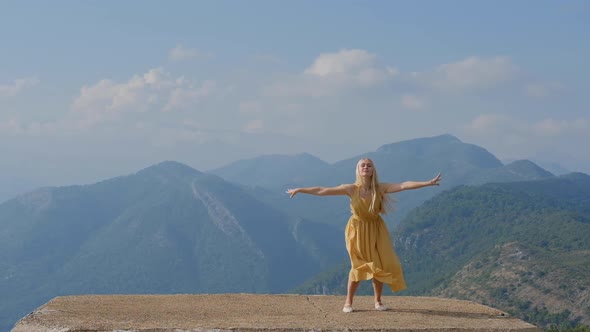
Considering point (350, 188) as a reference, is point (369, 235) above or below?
below

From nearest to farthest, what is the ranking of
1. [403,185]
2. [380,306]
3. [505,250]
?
[403,185] → [380,306] → [505,250]

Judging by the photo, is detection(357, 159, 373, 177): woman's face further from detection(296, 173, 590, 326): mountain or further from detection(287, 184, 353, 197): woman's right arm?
detection(296, 173, 590, 326): mountain

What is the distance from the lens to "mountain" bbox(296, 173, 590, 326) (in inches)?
2562

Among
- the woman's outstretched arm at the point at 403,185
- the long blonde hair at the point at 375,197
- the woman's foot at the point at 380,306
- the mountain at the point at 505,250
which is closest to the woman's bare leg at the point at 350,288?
the woman's foot at the point at 380,306

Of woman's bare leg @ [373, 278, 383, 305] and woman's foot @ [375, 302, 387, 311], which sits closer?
woman's bare leg @ [373, 278, 383, 305]

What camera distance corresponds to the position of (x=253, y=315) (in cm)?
1094

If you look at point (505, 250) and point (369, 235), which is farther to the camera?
point (505, 250)

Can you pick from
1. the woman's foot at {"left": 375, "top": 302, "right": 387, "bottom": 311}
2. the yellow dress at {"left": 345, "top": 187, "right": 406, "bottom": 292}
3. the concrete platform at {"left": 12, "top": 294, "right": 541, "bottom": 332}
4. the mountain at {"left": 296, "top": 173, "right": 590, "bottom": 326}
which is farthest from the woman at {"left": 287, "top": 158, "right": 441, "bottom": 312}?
the mountain at {"left": 296, "top": 173, "right": 590, "bottom": 326}

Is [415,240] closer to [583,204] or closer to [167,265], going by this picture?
[583,204]

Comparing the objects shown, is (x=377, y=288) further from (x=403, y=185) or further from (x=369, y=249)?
(x=403, y=185)

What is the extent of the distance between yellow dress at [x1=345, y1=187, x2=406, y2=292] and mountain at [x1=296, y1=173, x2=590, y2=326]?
5229cm

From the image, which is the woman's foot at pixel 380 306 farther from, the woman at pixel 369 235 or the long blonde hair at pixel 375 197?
the long blonde hair at pixel 375 197

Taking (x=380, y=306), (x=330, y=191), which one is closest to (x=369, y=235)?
(x=330, y=191)

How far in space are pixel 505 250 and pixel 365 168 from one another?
74.1 meters
